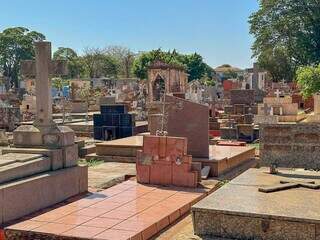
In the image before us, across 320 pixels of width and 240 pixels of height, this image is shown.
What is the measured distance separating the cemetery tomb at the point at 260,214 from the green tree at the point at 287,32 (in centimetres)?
3462

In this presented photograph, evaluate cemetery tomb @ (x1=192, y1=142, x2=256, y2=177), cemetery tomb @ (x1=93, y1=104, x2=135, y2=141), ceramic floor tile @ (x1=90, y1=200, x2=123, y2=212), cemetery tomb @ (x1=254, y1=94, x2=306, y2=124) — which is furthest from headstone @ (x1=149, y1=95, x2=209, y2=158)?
cemetery tomb @ (x1=254, y1=94, x2=306, y2=124)

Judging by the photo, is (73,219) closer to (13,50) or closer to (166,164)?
(166,164)

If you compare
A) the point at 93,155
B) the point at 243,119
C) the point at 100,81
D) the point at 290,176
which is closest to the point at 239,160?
the point at 93,155

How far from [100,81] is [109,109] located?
37.3 metres

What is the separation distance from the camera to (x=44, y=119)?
7570mm

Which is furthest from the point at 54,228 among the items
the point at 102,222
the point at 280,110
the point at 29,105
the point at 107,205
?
the point at 29,105

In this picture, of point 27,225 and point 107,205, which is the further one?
point 107,205

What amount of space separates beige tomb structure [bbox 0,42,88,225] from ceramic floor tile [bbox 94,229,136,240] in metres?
1.58

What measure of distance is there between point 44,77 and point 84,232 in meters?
3.44

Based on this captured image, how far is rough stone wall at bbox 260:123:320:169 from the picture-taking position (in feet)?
20.8

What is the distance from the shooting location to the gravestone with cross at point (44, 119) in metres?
7.41

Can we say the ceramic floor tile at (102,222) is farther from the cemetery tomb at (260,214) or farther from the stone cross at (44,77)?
the stone cross at (44,77)

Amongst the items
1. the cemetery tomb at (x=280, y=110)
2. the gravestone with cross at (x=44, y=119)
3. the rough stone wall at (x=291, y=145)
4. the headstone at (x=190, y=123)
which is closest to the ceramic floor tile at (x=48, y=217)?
the gravestone with cross at (x=44, y=119)

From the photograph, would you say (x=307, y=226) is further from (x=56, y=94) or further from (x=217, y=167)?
(x=56, y=94)
